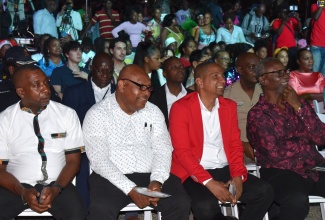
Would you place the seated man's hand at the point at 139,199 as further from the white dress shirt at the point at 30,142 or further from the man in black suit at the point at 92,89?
the man in black suit at the point at 92,89

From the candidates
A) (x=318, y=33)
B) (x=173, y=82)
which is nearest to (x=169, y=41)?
(x=318, y=33)

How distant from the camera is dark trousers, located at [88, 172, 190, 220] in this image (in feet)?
15.0

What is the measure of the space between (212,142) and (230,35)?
24.4 feet

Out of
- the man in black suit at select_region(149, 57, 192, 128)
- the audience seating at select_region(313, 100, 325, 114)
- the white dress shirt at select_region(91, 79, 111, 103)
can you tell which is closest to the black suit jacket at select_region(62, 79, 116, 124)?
the white dress shirt at select_region(91, 79, 111, 103)

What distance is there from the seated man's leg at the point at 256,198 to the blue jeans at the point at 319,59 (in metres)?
5.84

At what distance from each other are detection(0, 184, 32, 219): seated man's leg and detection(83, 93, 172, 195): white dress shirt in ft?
2.10

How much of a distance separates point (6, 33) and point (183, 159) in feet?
26.7

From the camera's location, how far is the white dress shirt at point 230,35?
12328mm

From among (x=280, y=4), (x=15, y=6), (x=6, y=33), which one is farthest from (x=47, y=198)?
(x=280, y=4)

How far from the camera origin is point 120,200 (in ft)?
15.4

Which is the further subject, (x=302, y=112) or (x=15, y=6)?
(x=15, y=6)

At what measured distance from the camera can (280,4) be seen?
15.3 m

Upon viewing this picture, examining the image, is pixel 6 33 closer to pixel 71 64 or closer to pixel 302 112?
pixel 71 64

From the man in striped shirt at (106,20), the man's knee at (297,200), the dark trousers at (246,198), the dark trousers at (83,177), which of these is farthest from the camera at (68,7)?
the man's knee at (297,200)
